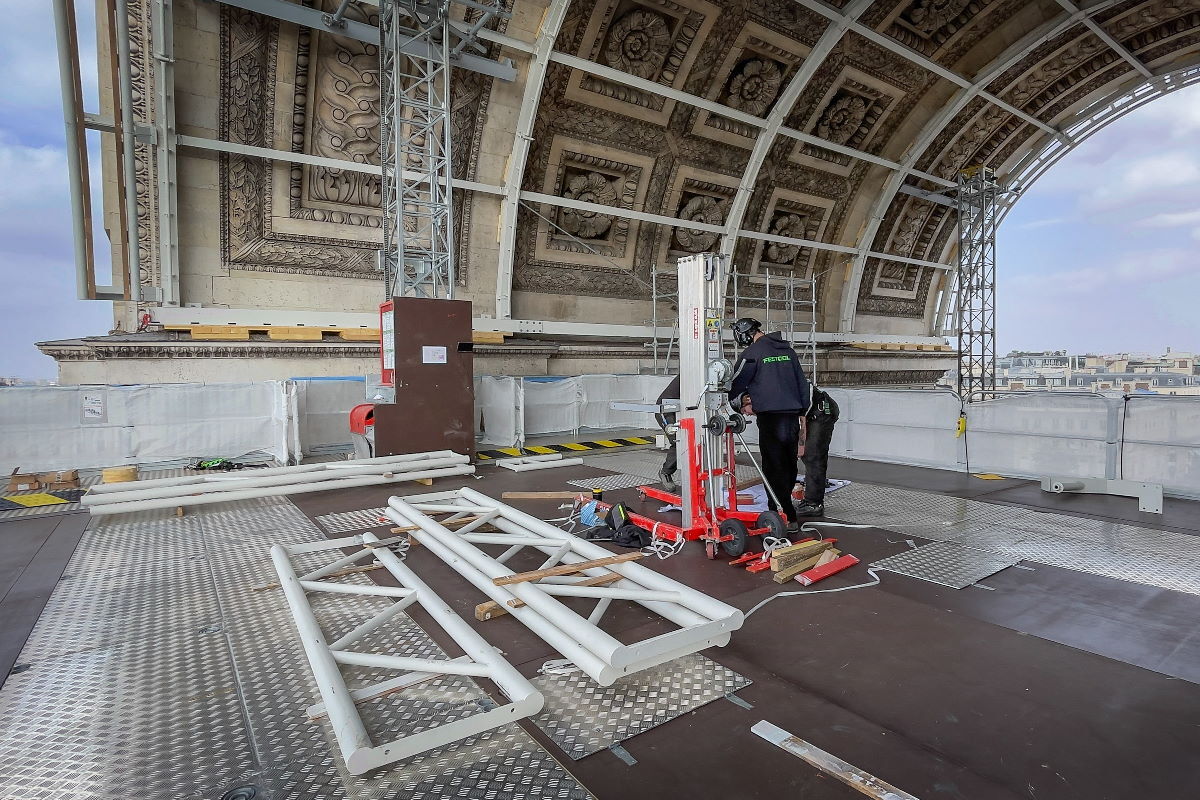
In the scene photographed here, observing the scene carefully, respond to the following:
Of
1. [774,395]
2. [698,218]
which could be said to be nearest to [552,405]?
[698,218]

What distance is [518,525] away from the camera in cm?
521

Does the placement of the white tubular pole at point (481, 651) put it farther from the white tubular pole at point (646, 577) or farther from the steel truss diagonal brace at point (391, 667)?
the white tubular pole at point (646, 577)

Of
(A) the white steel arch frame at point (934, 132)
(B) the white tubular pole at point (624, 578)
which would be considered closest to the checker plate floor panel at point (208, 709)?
(B) the white tubular pole at point (624, 578)

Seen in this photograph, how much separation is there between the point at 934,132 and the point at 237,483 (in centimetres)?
1857

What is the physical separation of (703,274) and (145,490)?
19.9 ft

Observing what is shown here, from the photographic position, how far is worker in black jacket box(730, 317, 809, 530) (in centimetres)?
522

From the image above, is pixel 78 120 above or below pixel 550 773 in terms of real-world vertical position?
above

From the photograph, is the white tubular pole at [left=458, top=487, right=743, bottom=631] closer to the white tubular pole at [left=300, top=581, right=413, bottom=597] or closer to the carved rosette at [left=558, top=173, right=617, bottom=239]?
the white tubular pole at [left=300, top=581, right=413, bottom=597]

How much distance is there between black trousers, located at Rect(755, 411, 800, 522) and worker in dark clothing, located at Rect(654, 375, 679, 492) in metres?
0.88

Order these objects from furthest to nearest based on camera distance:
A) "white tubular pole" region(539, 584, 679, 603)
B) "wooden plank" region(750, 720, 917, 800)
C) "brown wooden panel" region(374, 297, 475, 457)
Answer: "brown wooden panel" region(374, 297, 475, 457)
"white tubular pole" region(539, 584, 679, 603)
"wooden plank" region(750, 720, 917, 800)

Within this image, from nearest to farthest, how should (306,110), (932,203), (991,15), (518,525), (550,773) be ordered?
1. (550,773)
2. (518,525)
3. (306,110)
4. (991,15)
5. (932,203)

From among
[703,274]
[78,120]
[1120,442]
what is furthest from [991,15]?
[78,120]

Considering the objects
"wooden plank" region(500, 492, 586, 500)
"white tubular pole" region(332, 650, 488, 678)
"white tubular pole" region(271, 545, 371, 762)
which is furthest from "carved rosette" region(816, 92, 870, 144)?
"white tubular pole" region(332, 650, 488, 678)

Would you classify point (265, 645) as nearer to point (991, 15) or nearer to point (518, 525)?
point (518, 525)
